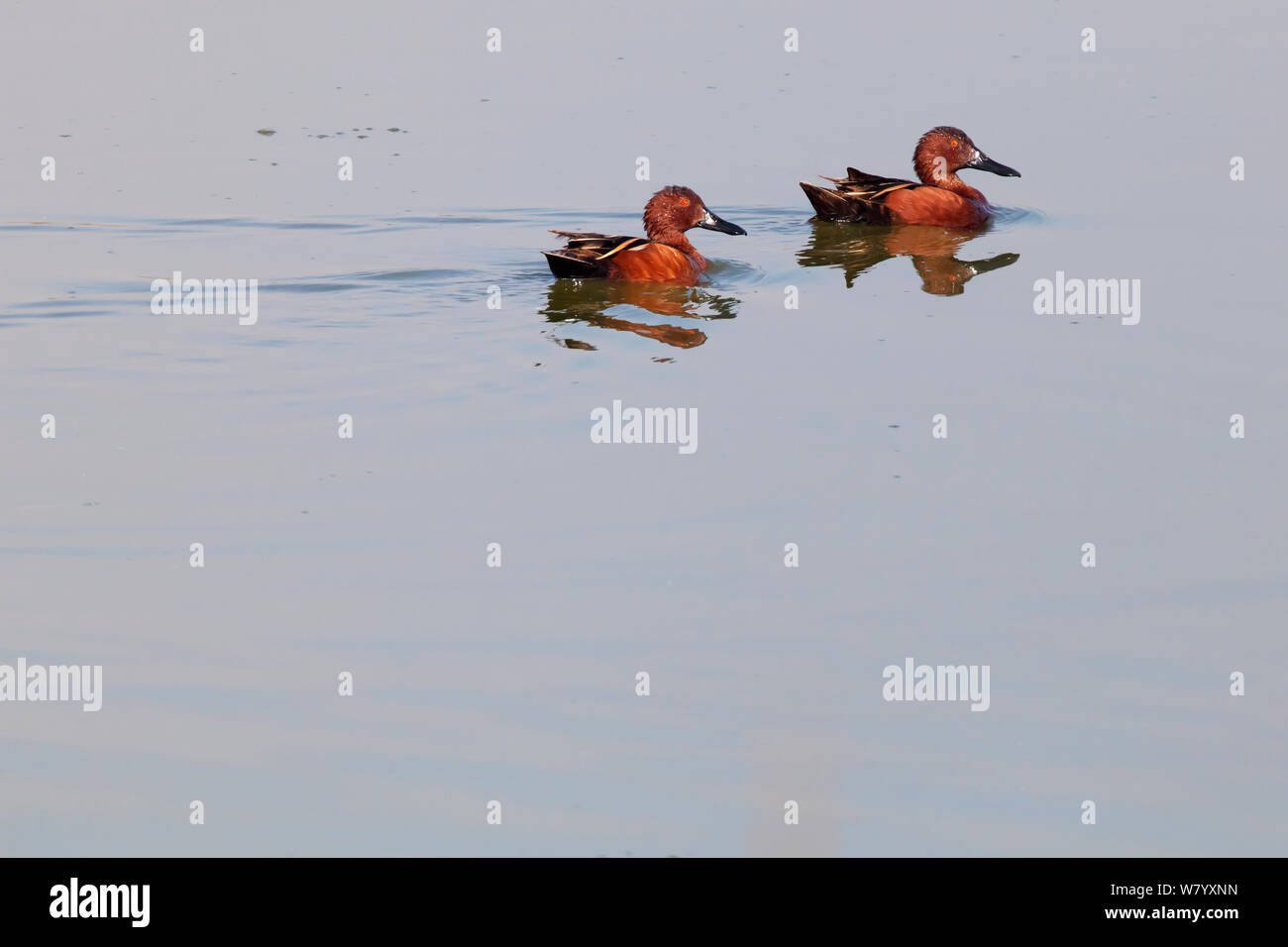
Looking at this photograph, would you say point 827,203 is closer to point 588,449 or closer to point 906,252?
point 906,252

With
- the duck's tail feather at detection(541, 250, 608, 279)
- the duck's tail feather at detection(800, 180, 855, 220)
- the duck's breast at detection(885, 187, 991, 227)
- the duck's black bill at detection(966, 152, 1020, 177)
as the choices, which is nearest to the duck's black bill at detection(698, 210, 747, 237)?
the duck's tail feather at detection(541, 250, 608, 279)

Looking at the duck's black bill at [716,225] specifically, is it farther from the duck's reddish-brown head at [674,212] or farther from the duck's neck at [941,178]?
the duck's neck at [941,178]

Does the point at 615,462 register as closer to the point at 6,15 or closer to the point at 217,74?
the point at 217,74

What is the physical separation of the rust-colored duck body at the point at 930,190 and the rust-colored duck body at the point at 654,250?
2.02 metres

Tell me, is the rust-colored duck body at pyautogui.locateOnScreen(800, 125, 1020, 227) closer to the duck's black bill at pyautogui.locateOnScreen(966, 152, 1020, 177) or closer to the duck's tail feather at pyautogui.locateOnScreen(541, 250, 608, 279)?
the duck's black bill at pyautogui.locateOnScreen(966, 152, 1020, 177)

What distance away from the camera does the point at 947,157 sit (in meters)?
15.1

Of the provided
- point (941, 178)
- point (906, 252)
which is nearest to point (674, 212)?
point (906, 252)

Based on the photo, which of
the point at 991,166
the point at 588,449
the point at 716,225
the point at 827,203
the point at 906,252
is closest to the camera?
the point at 588,449

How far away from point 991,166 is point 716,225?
11.3 ft

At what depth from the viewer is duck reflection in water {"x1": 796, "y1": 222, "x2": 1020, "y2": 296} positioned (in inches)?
521

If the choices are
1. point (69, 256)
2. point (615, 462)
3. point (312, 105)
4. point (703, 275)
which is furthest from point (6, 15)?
point (615, 462)

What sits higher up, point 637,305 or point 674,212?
point 674,212

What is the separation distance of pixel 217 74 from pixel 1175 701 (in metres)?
14.2

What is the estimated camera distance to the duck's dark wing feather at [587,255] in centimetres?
1222
